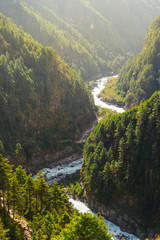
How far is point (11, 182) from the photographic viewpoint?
4594 cm

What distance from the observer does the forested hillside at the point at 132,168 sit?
221 ft

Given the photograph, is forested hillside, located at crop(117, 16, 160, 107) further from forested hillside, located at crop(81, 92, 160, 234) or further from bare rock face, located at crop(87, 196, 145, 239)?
bare rock face, located at crop(87, 196, 145, 239)

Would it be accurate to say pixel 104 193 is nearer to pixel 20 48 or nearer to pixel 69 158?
pixel 69 158

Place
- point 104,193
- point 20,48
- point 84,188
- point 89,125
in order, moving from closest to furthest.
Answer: point 104,193
point 84,188
point 20,48
point 89,125

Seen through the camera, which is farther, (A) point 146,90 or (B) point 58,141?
(A) point 146,90

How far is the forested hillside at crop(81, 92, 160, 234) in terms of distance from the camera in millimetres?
67250

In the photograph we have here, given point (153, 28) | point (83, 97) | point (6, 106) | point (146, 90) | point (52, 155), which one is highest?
point (153, 28)

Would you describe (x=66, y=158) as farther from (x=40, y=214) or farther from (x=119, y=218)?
(x=40, y=214)

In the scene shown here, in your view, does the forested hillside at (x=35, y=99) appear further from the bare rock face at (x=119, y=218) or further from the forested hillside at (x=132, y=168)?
the bare rock face at (x=119, y=218)

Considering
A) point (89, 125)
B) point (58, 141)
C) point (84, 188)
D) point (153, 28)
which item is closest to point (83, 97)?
point (89, 125)

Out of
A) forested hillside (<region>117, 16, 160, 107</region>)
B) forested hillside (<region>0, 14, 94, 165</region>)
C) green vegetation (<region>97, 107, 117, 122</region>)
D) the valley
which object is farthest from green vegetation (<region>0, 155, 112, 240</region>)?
forested hillside (<region>117, 16, 160, 107</region>)

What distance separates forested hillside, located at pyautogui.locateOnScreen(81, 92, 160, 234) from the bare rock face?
36.4 inches

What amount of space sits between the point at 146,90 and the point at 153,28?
222 feet

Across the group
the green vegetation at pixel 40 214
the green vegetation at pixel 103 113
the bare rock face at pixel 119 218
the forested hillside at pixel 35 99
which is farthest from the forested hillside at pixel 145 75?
the green vegetation at pixel 40 214
